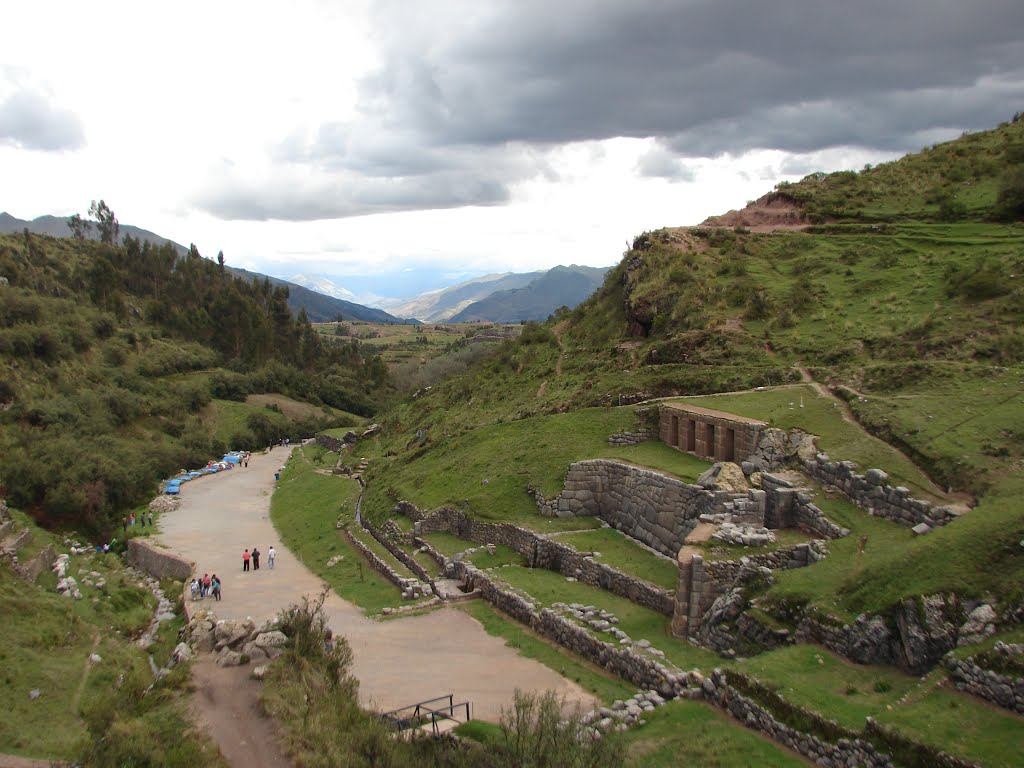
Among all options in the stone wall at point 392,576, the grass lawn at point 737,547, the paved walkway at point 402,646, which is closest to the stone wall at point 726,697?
the paved walkway at point 402,646

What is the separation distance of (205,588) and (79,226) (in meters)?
125

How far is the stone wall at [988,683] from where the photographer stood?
30.8 ft

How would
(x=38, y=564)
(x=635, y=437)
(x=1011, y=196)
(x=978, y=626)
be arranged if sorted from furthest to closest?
(x=1011, y=196) < (x=38, y=564) < (x=635, y=437) < (x=978, y=626)

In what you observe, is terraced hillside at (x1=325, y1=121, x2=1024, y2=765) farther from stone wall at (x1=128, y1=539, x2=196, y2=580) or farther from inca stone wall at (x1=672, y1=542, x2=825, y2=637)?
stone wall at (x1=128, y1=539, x2=196, y2=580)

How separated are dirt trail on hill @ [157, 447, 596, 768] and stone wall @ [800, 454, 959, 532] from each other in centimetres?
706

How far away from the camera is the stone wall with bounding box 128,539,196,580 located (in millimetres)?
28641

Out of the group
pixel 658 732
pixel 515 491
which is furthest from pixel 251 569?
pixel 658 732

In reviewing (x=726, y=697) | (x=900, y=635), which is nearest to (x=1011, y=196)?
(x=900, y=635)

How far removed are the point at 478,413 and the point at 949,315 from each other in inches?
778

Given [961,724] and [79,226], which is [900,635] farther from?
[79,226]

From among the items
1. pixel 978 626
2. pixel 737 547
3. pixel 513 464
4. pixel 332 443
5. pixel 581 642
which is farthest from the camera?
pixel 332 443

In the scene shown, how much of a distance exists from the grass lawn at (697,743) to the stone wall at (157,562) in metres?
20.9

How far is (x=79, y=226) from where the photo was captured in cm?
12762

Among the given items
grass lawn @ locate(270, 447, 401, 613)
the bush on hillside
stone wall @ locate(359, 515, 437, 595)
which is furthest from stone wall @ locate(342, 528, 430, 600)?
the bush on hillside
